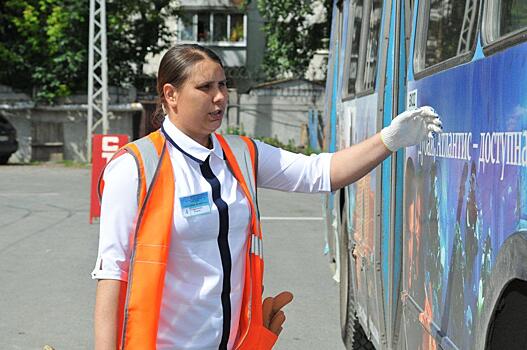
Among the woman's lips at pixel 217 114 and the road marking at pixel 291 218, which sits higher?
the woman's lips at pixel 217 114

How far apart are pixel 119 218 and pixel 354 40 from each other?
4.22 meters

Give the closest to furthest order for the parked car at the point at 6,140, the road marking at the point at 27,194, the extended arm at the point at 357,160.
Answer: the extended arm at the point at 357,160 → the road marking at the point at 27,194 → the parked car at the point at 6,140

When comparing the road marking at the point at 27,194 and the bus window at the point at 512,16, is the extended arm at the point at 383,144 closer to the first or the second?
the bus window at the point at 512,16

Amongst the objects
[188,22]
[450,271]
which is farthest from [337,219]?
[188,22]

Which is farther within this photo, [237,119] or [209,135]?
[237,119]

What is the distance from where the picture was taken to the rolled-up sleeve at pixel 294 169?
3.67 m

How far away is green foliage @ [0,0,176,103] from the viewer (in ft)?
110

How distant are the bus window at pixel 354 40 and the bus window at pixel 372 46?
59cm

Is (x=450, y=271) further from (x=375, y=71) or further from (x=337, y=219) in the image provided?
(x=337, y=219)

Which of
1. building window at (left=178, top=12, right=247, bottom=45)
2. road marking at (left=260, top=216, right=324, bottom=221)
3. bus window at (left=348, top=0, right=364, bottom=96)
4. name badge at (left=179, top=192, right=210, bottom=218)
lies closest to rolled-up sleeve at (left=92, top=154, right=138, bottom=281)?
name badge at (left=179, top=192, right=210, bottom=218)

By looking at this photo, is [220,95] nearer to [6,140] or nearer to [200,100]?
[200,100]

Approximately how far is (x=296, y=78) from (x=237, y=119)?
260 centimetres

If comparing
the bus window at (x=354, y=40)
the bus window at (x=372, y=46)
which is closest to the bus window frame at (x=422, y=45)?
the bus window at (x=372, y=46)

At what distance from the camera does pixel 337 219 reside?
7879 mm
